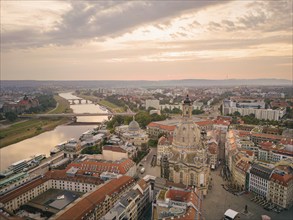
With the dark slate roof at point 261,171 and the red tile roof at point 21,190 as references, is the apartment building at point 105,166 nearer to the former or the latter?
the red tile roof at point 21,190

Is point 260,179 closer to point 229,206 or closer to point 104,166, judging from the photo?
point 229,206

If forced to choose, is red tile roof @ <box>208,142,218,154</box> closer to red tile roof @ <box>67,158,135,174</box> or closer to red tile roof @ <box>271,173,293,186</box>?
red tile roof @ <box>271,173,293,186</box>

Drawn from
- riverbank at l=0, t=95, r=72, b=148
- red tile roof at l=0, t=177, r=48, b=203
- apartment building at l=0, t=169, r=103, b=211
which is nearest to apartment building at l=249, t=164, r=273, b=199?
apartment building at l=0, t=169, r=103, b=211

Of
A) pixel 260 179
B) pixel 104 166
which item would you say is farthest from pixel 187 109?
pixel 104 166

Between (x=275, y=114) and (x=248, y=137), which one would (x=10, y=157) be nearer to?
(x=248, y=137)

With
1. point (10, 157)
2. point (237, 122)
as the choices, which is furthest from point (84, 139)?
point (237, 122)
